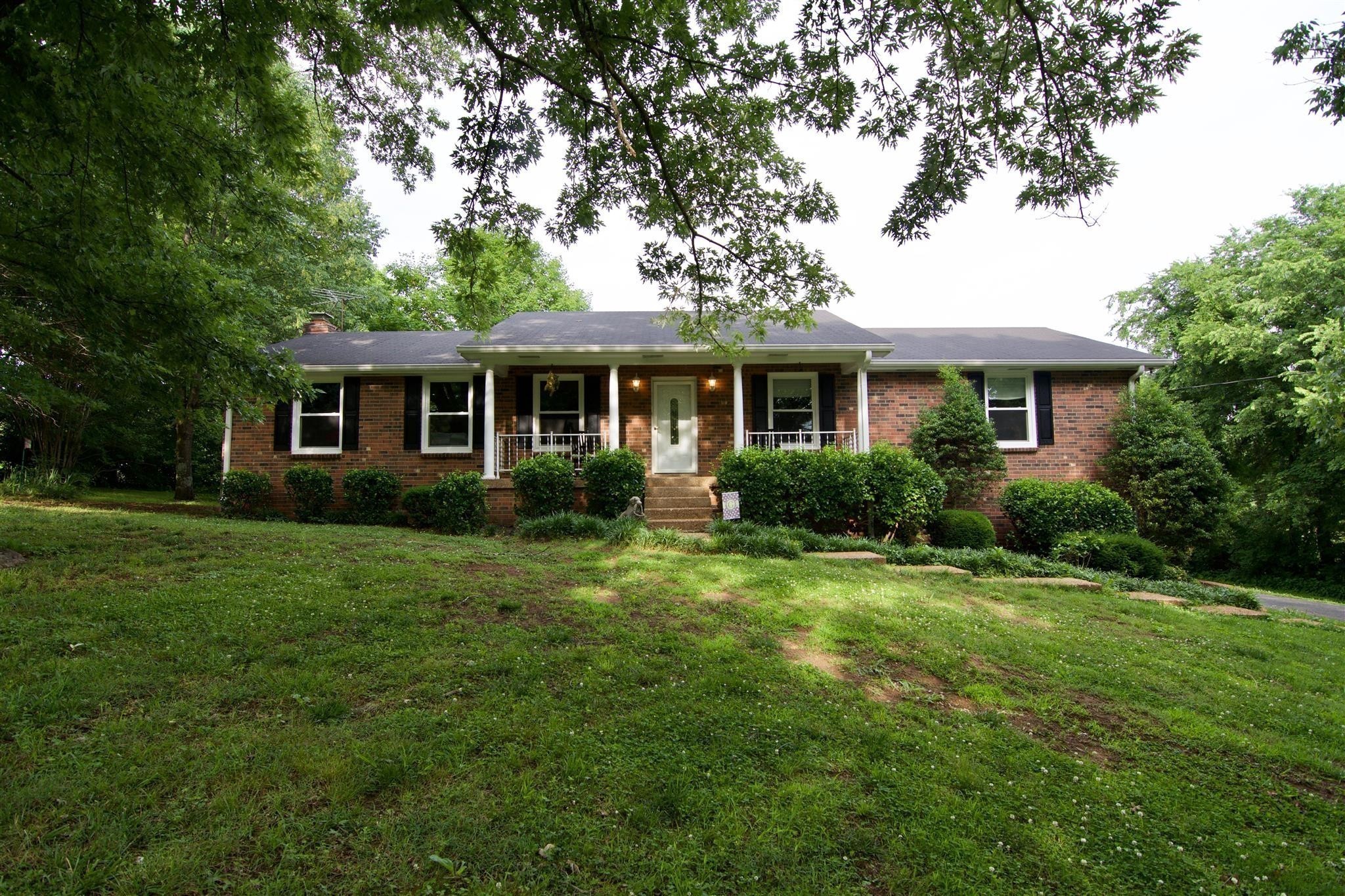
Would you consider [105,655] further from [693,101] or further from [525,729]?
[693,101]

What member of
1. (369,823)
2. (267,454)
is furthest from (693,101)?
(267,454)

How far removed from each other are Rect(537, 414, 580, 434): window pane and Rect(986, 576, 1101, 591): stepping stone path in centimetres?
827

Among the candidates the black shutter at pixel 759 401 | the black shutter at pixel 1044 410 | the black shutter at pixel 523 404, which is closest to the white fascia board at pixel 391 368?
the black shutter at pixel 523 404

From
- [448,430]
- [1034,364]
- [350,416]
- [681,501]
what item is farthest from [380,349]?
[1034,364]

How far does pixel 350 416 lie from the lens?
12492 mm

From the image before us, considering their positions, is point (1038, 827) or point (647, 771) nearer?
point (1038, 827)

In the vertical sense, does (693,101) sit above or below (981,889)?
above

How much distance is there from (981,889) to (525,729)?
6.87 ft

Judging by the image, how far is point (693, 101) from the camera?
5.20 m

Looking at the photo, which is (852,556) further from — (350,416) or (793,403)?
(350,416)

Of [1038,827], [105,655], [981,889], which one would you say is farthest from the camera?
[105,655]

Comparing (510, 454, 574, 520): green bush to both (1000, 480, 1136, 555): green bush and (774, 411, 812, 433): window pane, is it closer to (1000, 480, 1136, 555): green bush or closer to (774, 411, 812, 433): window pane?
(774, 411, 812, 433): window pane

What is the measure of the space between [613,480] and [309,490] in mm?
5952

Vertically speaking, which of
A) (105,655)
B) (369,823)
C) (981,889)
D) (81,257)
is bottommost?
(981,889)
